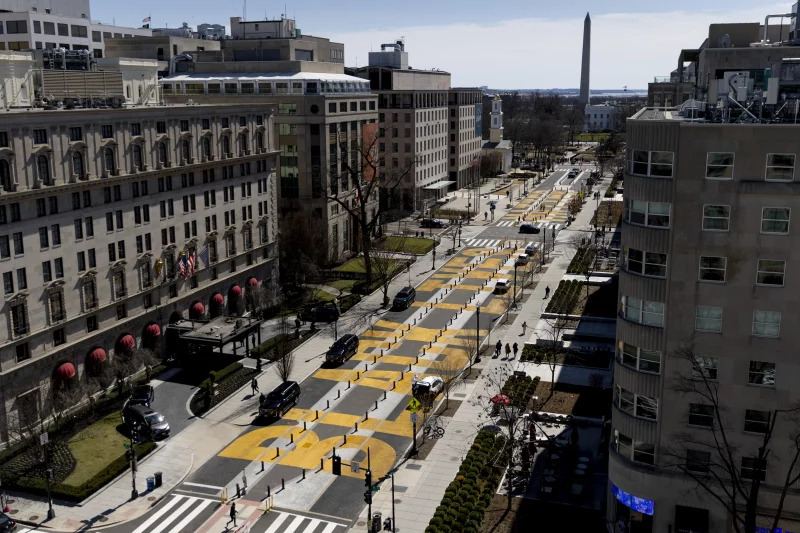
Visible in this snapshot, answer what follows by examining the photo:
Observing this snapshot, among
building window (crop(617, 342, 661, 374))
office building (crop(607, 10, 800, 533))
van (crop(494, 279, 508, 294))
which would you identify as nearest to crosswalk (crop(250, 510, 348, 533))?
office building (crop(607, 10, 800, 533))

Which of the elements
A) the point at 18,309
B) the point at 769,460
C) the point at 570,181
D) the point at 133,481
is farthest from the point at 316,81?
the point at 570,181

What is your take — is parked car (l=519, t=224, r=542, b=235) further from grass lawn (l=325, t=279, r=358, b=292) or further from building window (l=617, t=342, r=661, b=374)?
building window (l=617, t=342, r=661, b=374)

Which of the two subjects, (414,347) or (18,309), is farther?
(414,347)

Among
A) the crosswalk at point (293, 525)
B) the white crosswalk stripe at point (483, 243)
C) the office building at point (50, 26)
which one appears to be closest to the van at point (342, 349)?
the crosswalk at point (293, 525)

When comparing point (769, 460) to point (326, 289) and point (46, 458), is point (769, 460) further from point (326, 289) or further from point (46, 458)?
point (326, 289)

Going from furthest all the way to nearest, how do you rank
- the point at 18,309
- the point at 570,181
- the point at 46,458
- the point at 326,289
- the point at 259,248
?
the point at 570,181, the point at 326,289, the point at 259,248, the point at 18,309, the point at 46,458

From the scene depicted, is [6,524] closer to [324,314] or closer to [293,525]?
[293,525]

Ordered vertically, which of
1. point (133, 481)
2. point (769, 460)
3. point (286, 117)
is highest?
point (286, 117)
